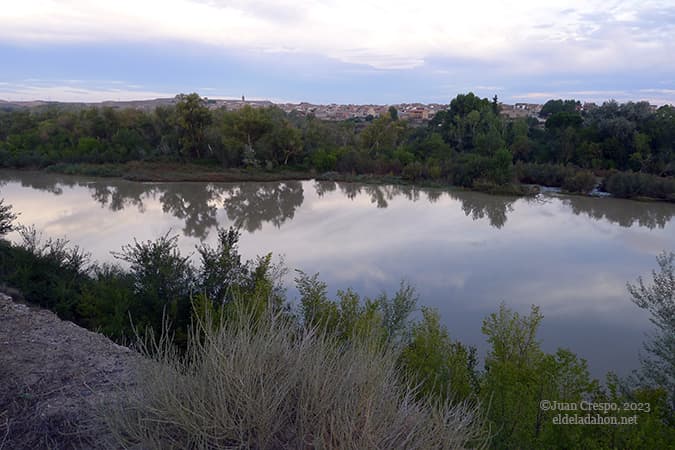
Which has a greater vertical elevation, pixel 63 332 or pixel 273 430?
pixel 273 430

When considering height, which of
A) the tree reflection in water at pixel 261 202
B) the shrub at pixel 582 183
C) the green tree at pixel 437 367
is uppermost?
the green tree at pixel 437 367

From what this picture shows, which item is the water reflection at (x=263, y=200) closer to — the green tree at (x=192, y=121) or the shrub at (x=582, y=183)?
the shrub at (x=582, y=183)

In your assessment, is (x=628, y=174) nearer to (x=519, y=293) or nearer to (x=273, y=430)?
(x=519, y=293)

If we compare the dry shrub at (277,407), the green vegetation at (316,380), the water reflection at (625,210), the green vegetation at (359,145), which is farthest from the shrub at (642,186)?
the dry shrub at (277,407)

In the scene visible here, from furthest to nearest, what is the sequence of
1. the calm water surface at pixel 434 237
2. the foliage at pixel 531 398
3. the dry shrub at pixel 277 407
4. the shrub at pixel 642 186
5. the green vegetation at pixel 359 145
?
1. the green vegetation at pixel 359 145
2. the shrub at pixel 642 186
3. the calm water surface at pixel 434 237
4. the foliage at pixel 531 398
5. the dry shrub at pixel 277 407

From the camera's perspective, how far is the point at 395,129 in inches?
1487

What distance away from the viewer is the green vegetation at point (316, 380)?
2.43 meters

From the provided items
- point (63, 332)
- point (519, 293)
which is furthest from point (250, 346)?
point (519, 293)

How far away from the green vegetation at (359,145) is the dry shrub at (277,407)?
24734mm

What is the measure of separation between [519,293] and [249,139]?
88.3 ft

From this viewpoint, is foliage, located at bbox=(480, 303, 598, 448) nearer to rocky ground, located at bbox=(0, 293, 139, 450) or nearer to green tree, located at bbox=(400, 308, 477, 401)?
green tree, located at bbox=(400, 308, 477, 401)

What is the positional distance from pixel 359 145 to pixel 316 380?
118 feet

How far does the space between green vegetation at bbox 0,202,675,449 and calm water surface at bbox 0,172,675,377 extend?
2.91 metres

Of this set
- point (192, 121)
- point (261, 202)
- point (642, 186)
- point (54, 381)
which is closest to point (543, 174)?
point (642, 186)
